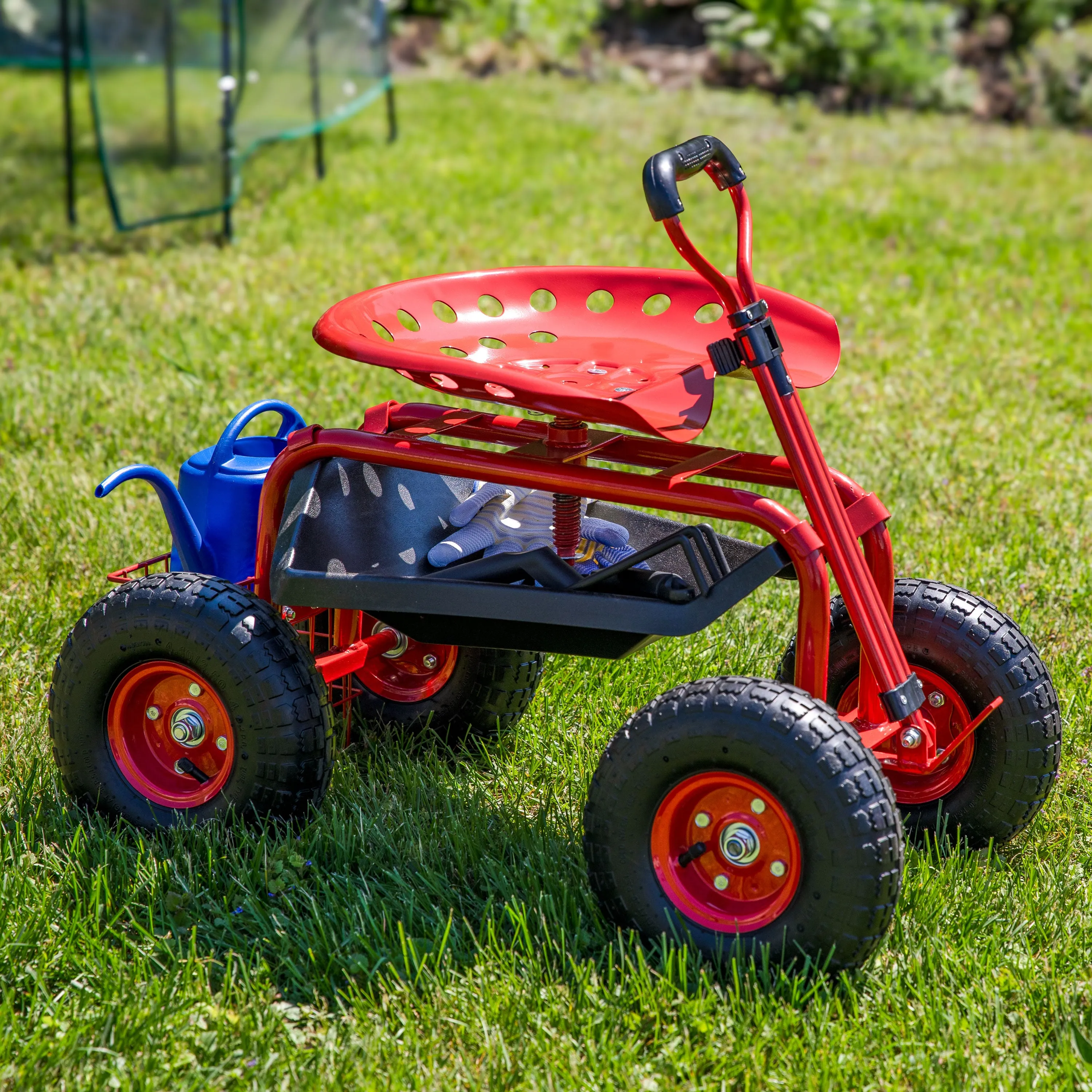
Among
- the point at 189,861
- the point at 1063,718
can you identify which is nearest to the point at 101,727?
the point at 189,861

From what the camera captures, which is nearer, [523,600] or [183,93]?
[523,600]

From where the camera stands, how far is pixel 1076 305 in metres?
5.93

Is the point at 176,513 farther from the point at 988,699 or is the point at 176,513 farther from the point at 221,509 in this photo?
the point at 988,699

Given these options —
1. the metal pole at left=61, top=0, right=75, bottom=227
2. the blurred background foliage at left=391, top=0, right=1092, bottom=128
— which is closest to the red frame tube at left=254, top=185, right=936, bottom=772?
the metal pole at left=61, top=0, right=75, bottom=227

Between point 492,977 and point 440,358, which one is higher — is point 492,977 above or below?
below

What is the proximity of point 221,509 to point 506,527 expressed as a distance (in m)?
0.61

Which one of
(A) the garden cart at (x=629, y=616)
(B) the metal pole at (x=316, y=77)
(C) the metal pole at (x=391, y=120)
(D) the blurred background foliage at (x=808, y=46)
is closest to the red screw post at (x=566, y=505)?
(A) the garden cart at (x=629, y=616)

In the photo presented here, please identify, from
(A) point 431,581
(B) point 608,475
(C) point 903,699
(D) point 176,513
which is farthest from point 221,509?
(C) point 903,699

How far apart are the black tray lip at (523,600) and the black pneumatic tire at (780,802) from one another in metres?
0.12

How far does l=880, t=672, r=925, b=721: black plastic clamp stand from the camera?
208 cm

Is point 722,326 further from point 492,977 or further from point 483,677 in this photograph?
point 492,977

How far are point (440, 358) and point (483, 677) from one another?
87cm

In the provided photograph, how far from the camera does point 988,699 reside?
227 cm

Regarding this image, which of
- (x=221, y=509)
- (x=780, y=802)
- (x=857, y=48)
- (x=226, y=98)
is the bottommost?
(x=780, y=802)
